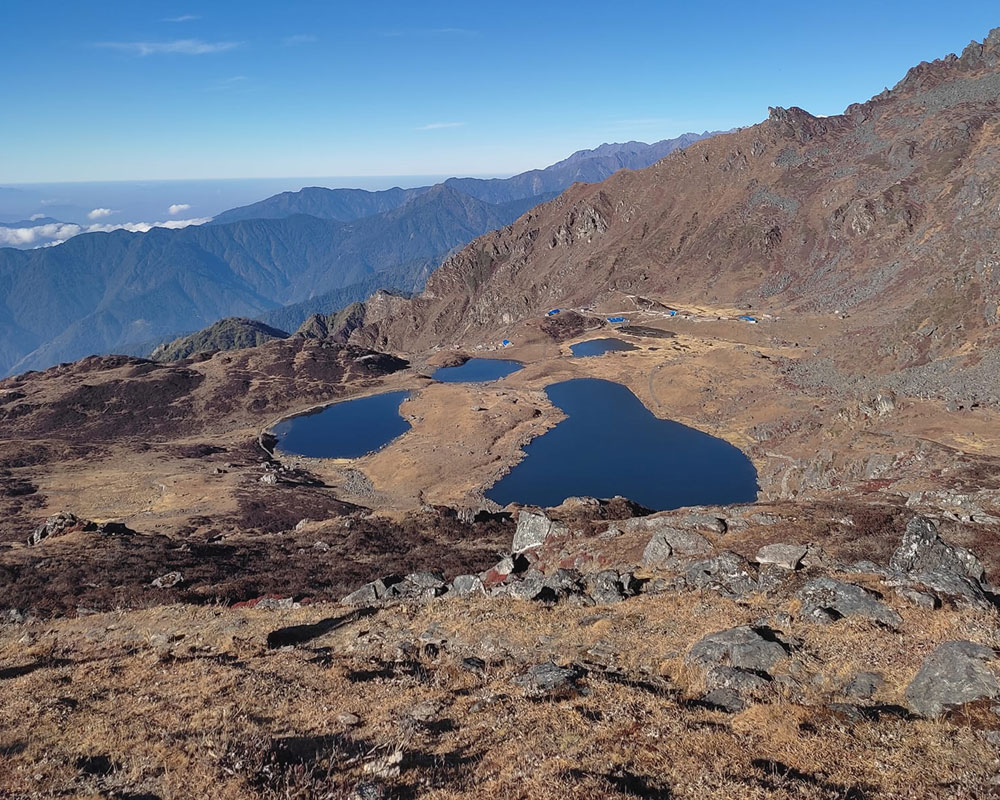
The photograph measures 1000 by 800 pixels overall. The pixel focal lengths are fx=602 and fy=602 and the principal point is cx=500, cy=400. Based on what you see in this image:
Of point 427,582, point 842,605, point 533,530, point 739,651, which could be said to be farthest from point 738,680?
point 533,530

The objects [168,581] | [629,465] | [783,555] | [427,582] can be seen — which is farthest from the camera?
[629,465]

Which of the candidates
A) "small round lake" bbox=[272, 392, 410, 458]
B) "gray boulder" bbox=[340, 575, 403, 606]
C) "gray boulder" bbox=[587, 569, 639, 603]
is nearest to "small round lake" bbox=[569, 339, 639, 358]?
"small round lake" bbox=[272, 392, 410, 458]

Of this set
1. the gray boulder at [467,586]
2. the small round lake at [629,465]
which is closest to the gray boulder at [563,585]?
the gray boulder at [467,586]

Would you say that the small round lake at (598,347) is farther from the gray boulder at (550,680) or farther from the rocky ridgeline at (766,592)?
the gray boulder at (550,680)

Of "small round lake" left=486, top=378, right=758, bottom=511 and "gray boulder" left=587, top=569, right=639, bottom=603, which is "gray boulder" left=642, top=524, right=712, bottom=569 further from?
"small round lake" left=486, top=378, right=758, bottom=511

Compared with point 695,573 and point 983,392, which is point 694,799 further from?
point 983,392

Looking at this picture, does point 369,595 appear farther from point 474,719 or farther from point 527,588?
point 474,719
